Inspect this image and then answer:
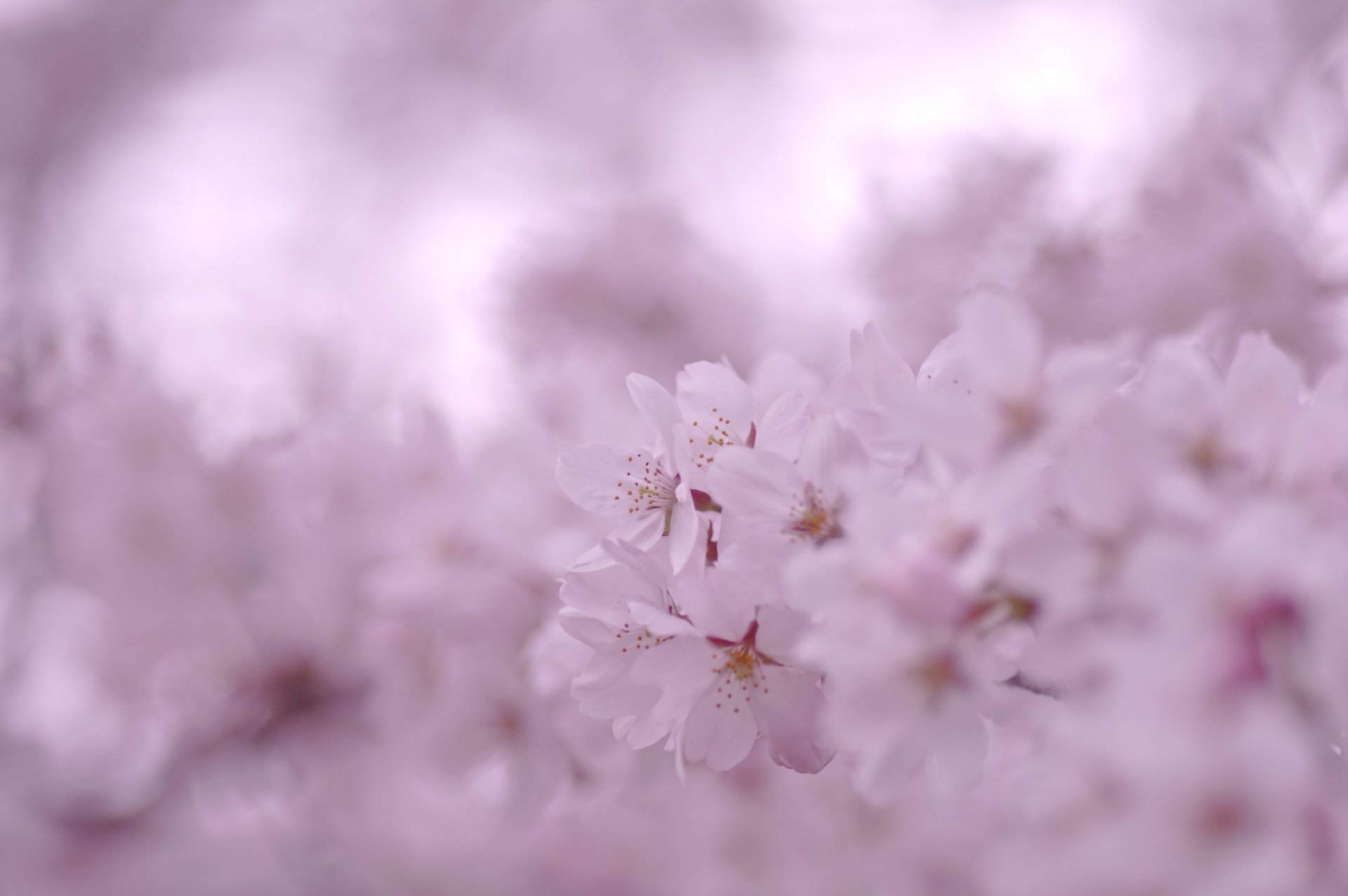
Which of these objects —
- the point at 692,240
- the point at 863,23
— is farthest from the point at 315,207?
the point at 863,23

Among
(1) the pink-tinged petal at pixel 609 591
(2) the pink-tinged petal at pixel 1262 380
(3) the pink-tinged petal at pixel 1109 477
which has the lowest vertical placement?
(3) the pink-tinged petal at pixel 1109 477

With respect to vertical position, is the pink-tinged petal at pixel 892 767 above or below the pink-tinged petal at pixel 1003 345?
below

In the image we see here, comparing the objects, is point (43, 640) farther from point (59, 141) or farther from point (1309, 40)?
point (1309, 40)

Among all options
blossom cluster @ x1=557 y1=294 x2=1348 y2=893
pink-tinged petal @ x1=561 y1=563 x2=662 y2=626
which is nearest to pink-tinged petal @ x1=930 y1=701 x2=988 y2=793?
blossom cluster @ x1=557 y1=294 x2=1348 y2=893

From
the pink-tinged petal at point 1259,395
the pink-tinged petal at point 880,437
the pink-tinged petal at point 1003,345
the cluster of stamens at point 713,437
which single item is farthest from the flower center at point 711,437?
the pink-tinged petal at point 1259,395

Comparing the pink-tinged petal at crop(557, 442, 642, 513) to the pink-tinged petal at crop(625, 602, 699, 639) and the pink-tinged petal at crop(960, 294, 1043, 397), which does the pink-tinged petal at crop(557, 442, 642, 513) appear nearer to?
the pink-tinged petal at crop(625, 602, 699, 639)

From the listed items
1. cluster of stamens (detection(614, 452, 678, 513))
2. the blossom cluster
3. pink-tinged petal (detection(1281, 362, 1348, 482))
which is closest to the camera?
the blossom cluster

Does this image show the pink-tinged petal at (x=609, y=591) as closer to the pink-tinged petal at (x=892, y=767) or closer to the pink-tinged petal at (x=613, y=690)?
the pink-tinged petal at (x=613, y=690)
